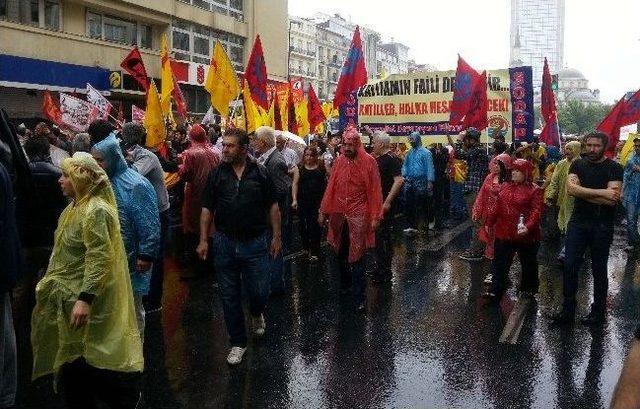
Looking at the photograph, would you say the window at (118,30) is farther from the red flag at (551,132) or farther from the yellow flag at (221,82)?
the red flag at (551,132)

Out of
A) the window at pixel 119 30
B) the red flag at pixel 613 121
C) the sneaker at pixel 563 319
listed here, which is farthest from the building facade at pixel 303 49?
the sneaker at pixel 563 319

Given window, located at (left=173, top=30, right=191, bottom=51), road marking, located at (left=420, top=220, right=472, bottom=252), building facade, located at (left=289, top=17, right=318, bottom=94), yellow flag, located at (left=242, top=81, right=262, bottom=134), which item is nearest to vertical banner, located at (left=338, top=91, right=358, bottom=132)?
yellow flag, located at (left=242, top=81, right=262, bottom=134)

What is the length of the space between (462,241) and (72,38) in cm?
1830

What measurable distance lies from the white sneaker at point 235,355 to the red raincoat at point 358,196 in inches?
75.3

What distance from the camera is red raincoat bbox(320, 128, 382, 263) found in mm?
6387

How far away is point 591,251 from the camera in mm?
5855

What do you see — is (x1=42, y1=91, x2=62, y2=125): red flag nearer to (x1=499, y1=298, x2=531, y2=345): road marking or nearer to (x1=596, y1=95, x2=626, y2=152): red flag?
(x1=499, y1=298, x2=531, y2=345): road marking

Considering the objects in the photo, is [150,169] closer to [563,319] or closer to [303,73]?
[563,319]

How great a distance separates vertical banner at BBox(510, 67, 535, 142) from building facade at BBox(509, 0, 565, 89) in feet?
637

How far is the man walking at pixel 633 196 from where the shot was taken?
403 inches

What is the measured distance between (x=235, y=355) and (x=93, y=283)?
178cm

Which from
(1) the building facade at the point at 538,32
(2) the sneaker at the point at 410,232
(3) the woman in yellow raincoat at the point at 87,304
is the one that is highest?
(1) the building facade at the point at 538,32

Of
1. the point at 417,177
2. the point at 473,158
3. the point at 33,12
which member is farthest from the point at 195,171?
the point at 33,12

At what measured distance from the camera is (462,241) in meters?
10.8
